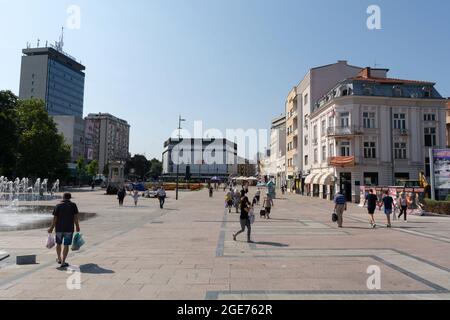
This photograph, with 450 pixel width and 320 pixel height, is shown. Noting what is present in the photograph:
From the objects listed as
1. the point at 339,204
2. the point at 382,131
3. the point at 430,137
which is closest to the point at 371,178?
the point at 382,131

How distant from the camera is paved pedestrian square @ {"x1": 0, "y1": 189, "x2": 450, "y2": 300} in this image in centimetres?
694

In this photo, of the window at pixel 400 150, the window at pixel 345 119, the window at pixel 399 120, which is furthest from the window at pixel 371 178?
the window at pixel 399 120

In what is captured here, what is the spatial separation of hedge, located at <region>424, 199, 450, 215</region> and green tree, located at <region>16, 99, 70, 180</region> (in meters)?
51.1

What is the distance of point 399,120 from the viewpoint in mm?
41781

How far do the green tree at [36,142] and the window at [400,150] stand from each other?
48.1 metres

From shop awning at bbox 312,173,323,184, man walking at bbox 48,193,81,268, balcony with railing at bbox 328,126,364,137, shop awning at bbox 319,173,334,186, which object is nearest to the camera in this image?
man walking at bbox 48,193,81,268

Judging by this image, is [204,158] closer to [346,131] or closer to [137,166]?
[137,166]

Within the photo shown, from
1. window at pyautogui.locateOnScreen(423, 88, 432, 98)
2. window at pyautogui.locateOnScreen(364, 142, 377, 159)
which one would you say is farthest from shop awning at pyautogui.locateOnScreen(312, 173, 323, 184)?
window at pyautogui.locateOnScreen(423, 88, 432, 98)

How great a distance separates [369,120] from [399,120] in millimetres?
3491

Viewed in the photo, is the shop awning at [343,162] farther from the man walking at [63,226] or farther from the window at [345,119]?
the man walking at [63,226]

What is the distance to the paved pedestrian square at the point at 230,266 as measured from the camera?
6.94 metres

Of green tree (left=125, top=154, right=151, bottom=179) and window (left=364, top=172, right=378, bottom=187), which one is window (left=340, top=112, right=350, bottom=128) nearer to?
window (left=364, top=172, right=378, bottom=187)
